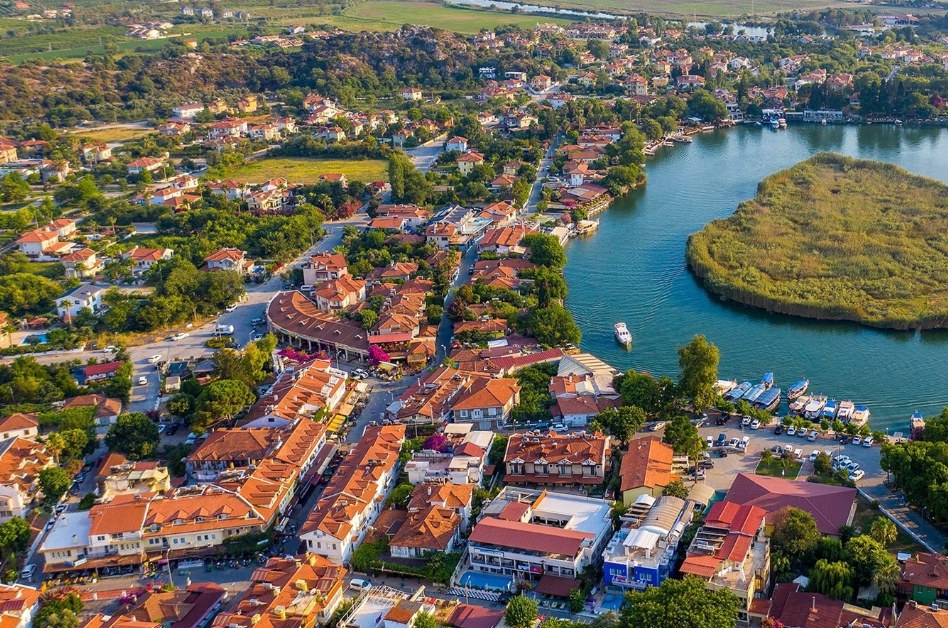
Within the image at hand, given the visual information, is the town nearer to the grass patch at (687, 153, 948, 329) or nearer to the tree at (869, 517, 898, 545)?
the tree at (869, 517, 898, 545)

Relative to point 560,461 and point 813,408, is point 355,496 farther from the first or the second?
point 813,408

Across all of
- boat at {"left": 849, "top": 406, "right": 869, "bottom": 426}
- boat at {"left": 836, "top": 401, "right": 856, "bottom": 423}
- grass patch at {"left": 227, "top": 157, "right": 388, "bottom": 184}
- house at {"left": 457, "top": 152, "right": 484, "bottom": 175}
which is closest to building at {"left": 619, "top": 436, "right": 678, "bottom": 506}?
boat at {"left": 836, "top": 401, "right": 856, "bottom": 423}

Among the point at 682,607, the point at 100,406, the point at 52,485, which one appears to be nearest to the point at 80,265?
the point at 100,406

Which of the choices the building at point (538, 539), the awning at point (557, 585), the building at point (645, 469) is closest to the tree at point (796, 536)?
the building at point (645, 469)

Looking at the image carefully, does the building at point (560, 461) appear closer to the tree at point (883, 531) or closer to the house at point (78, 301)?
the tree at point (883, 531)

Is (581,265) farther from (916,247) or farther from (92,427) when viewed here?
(92,427)

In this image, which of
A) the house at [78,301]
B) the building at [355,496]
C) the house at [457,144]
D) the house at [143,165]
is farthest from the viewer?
the house at [457,144]
